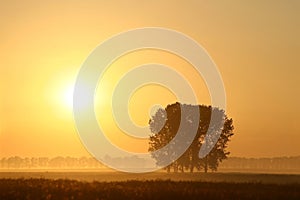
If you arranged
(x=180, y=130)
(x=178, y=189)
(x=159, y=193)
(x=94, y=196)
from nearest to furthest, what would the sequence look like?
(x=94, y=196), (x=159, y=193), (x=178, y=189), (x=180, y=130)

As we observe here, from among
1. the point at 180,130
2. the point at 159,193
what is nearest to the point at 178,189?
the point at 159,193

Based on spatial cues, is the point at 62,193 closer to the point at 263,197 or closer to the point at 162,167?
the point at 263,197

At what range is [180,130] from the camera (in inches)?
4008

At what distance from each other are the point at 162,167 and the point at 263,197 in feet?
217

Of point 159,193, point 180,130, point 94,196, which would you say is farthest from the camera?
point 180,130

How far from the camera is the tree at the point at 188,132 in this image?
102 m

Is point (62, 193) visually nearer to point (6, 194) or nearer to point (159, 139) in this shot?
point (6, 194)

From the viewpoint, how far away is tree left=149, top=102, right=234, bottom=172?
Result: 334 ft

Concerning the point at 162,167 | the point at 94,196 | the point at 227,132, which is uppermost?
the point at 227,132

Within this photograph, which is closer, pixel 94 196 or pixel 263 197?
pixel 94 196

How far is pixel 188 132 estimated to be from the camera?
332ft

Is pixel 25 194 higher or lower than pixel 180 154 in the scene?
lower

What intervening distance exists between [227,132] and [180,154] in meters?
10.2

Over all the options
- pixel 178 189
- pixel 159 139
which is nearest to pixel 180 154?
pixel 159 139
